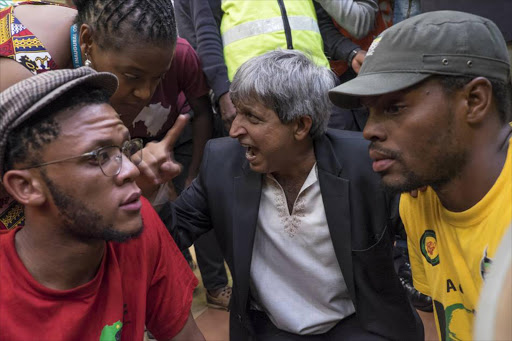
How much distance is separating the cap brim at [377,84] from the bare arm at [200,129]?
1.42 m

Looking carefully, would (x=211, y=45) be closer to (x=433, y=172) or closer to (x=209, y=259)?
(x=209, y=259)

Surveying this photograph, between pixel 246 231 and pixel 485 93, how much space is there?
1.05 meters

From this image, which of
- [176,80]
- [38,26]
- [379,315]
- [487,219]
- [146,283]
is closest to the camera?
[487,219]

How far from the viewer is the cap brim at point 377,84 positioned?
1.61m

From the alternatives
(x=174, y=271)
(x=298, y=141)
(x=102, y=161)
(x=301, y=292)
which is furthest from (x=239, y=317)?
(x=102, y=161)

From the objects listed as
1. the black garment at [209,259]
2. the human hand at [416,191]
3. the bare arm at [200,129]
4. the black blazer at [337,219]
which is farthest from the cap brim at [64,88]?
the black garment at [209,259]

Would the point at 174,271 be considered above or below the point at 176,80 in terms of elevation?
below

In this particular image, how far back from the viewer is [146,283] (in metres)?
1.84

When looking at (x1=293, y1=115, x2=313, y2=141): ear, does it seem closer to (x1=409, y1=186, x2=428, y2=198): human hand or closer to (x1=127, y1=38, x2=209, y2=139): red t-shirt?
(x1=409, y1=186, x2=428, y2=198): human hand

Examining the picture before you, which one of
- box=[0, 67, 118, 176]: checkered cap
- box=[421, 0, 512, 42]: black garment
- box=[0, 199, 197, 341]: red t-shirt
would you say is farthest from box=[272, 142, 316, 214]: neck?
box=[421, 0, 512, 42]: black garment

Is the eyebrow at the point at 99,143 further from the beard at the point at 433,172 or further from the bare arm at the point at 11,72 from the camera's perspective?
the beard at the point at 433,172

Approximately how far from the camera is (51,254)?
64.8 inches

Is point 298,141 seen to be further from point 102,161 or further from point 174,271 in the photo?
point 102,161

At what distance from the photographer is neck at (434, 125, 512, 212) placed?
1629 mm
